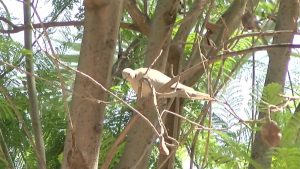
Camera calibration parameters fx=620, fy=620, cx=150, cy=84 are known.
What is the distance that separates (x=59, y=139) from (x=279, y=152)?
72 cm

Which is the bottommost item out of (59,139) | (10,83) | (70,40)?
(59,139)

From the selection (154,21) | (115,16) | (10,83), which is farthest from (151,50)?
(10,83)

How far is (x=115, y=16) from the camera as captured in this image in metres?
1.02

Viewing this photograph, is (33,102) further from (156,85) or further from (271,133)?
(271,133)

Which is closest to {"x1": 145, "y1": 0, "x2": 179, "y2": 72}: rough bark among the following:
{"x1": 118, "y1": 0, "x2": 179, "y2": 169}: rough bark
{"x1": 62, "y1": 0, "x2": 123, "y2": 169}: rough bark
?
{"x1": 118, "y1": 0, "x2": 179, "y2": 169}: rough bark

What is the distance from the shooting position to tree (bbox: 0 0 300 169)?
0.96 m

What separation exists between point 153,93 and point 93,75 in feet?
0.78

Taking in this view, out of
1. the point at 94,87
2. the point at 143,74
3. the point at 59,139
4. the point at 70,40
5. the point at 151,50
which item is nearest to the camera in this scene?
the point at 143,74

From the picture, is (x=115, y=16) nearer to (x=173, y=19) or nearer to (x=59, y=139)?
(x=173, y=19)

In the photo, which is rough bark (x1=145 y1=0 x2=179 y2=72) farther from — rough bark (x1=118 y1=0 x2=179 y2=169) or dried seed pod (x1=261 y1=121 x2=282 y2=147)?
dried seed pod (x1=261 y1=121 x2=282 y2=147)

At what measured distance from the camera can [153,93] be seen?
79cm

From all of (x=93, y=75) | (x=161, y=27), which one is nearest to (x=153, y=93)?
(x=93, y=75)

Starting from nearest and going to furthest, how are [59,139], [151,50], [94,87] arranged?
[94,87] < [151,50] < [59,139]

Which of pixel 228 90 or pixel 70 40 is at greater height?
pixel 70 40
